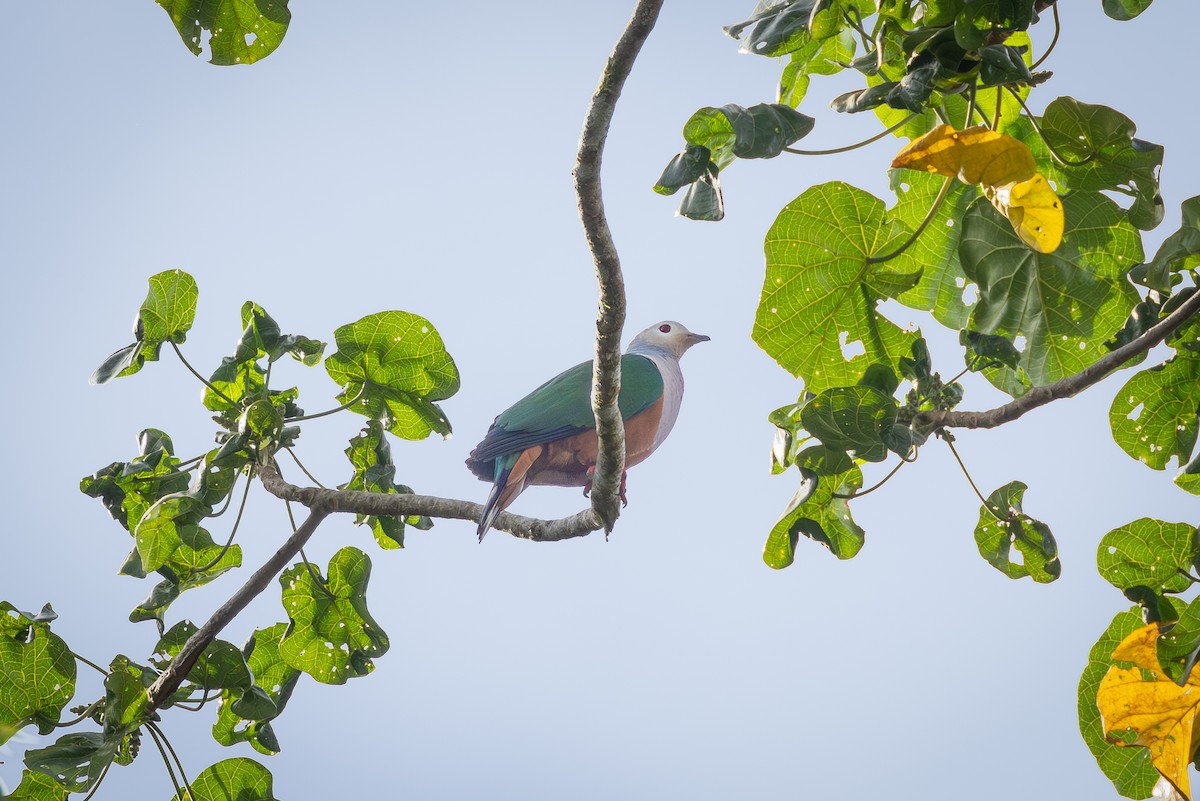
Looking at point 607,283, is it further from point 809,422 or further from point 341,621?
point 341,621

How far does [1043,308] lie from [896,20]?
793mm

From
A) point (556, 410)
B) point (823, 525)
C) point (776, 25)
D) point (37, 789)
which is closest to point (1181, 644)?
point (823, 525)

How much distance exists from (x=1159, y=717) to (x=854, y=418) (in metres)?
0.85

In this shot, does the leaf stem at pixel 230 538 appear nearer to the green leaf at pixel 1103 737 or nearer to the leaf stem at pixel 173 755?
the leaf stem at pixel 173 755

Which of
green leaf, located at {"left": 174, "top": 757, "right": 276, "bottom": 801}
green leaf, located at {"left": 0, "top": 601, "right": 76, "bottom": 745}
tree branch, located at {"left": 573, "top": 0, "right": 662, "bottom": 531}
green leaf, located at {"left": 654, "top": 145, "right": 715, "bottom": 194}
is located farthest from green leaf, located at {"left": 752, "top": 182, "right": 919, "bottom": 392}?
green leaf, located at {"left": 0, "top": 601, "right": 76, "bottom": 745}

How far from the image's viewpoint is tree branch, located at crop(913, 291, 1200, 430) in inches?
81.0

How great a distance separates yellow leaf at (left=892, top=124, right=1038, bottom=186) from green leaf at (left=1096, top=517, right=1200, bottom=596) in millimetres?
1005

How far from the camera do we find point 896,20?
2123mm

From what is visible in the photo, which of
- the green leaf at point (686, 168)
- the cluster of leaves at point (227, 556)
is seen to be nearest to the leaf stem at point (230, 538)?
the cluster of leaves at point (227, 556)

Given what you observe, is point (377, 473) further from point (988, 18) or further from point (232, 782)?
point (988, 18)

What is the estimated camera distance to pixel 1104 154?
2.24m

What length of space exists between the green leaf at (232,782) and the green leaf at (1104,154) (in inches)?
107

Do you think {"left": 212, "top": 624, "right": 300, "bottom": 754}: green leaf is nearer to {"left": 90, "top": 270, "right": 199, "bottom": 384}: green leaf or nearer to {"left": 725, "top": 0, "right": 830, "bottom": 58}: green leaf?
{"left": 90, "top": 270, "right": 199, "bottom": 384}: green leaf

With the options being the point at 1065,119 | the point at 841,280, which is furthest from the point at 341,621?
the point at 1065,119
